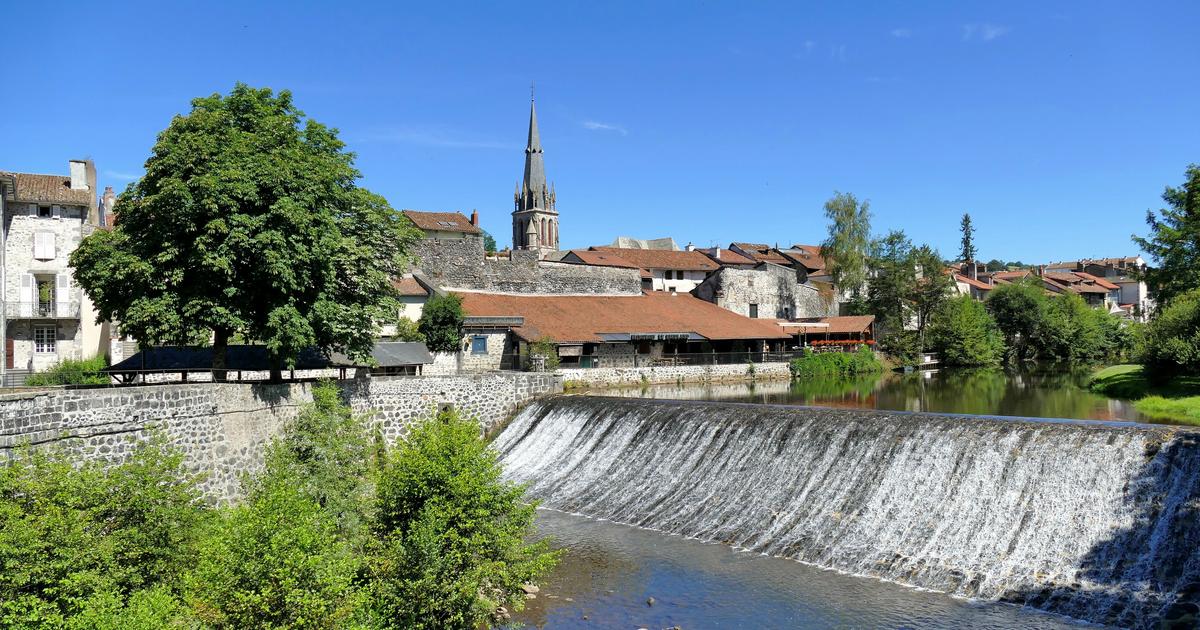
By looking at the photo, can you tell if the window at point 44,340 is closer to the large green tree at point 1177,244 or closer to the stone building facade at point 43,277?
the stone building facade at point 43,277

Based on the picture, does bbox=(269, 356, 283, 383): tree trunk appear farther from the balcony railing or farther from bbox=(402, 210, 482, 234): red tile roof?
bbox=(402, 210, 482, 234): red tile roof

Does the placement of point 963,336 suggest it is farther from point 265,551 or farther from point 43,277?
point 265,551

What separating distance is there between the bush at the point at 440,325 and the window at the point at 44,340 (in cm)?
1514

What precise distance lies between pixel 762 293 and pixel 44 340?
45686mm

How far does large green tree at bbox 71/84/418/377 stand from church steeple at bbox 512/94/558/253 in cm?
7677

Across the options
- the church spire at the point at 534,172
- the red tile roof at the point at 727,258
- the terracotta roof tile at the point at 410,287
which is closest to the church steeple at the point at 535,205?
the church spire at the point at 534,172

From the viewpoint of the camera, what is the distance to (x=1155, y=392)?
3014 cm

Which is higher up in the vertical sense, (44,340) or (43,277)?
(43,277)

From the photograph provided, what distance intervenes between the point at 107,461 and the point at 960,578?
17106 millimetres

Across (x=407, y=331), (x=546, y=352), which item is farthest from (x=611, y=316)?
(x=407, y=331)

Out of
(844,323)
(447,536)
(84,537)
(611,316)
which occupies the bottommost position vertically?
(447,536)

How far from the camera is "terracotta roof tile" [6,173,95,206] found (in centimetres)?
3128

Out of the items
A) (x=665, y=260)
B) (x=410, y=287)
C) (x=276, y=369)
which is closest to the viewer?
(x=276, y=369)

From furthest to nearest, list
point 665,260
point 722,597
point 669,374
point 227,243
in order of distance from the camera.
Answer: point 665,260
point 669,374
point 227,243
point 722,597
